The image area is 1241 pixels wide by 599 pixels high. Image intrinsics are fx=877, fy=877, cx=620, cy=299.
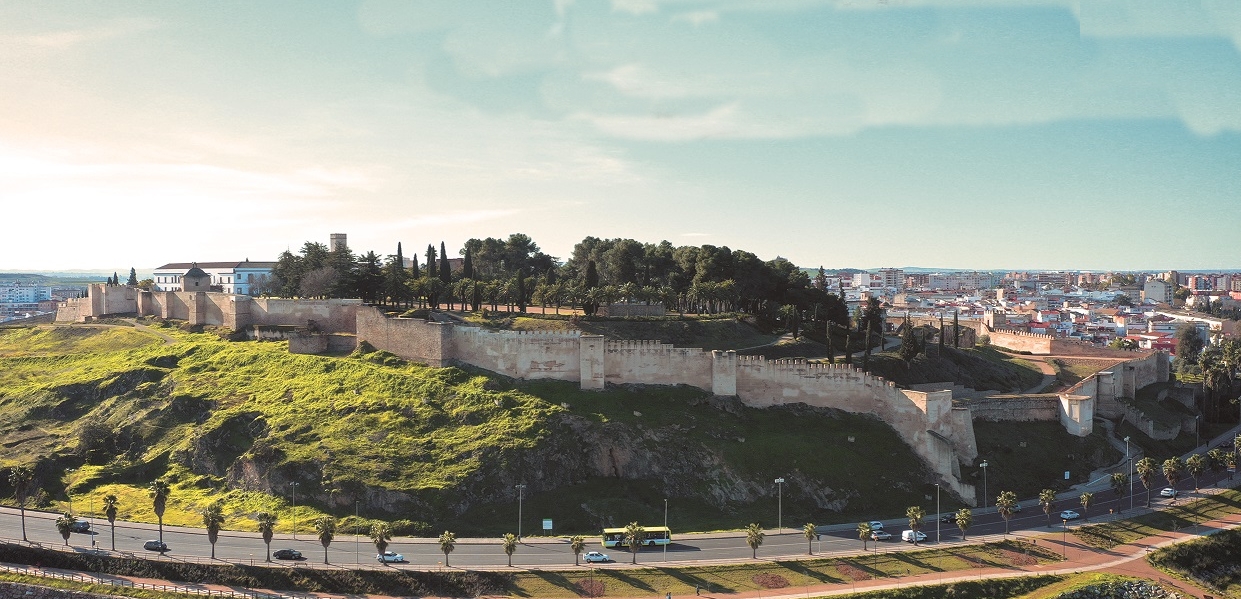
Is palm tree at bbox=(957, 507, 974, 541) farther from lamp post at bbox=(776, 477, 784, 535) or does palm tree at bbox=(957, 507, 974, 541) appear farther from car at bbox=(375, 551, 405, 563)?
car at bbox=(375, 551, 405, 563)

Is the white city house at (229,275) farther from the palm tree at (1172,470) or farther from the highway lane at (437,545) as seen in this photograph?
the palm tree at (1172,470)

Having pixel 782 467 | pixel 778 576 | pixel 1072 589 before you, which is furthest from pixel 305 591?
pixel 1072 589

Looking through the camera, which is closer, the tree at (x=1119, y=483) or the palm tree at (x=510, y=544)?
the palm tree at (x=510, y=544)

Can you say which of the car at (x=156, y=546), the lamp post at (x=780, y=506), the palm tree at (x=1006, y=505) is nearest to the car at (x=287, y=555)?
the car at (x=156, y=546)

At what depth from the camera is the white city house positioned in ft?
354

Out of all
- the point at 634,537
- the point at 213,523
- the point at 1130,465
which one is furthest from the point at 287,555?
the point at 1130,465

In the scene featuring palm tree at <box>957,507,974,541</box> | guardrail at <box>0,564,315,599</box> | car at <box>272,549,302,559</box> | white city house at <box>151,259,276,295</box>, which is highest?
white city house at <box>151,259,276,295</box>

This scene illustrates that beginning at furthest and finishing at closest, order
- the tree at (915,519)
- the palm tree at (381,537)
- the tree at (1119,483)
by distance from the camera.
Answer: the tree at (1119,483)
the tree at (915,519)
the palm tree at (381,537)

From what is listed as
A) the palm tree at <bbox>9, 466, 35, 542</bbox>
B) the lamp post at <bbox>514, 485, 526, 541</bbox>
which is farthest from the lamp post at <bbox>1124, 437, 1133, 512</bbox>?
the palm tree at <bbox>9, 466, 35, 542</bbox>

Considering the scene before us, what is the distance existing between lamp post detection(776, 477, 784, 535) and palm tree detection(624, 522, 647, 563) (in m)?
7.89

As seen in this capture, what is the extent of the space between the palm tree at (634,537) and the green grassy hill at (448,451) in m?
3.48

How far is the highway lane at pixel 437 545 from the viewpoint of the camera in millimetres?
39844

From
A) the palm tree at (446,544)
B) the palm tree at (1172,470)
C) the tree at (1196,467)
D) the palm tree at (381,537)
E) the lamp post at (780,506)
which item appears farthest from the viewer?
the tree at (1196,467)

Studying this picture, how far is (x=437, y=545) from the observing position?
41562 millimetres
